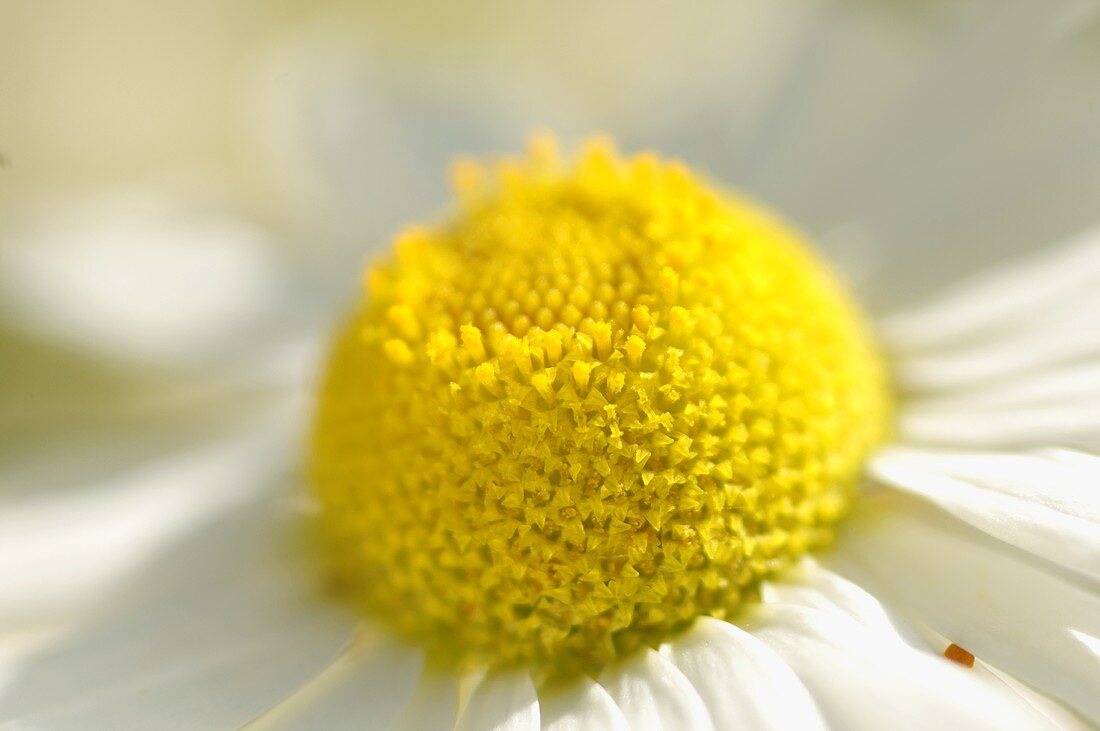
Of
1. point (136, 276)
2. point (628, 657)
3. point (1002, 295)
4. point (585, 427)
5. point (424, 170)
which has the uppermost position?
point (424, 170)

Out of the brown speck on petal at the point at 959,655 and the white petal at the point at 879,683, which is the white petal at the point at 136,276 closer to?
the white petal at the point at 879,683

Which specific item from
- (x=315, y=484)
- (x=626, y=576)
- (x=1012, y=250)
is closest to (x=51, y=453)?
(x=315, y=484)

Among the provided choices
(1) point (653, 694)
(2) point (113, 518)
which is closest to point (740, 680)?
(1) point (653, 694)

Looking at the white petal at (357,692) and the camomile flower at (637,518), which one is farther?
the white petal at (357,692)

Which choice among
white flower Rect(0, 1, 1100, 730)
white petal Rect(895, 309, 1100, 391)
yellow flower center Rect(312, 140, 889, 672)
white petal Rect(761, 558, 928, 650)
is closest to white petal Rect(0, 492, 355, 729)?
white flower Rect(0, 1, 1100, 730)

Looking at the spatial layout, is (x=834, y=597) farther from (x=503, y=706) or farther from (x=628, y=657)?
(x=503, y=706)

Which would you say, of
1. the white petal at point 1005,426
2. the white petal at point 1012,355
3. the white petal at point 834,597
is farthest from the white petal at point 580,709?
the white petal at point 1012,355

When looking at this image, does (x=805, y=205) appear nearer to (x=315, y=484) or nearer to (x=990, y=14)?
(x=990, y=14)

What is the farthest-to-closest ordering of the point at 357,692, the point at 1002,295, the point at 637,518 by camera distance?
the point at 1002,295, the point at 357,692, the point at 637,518
